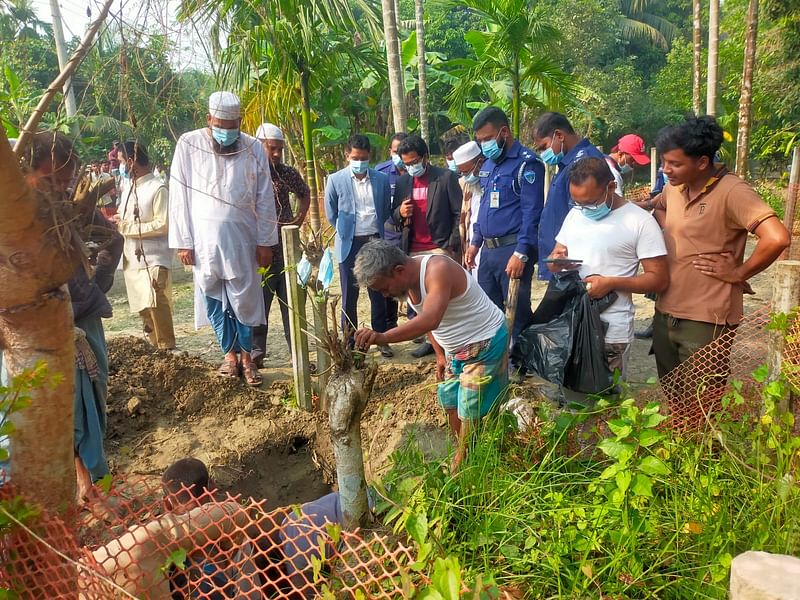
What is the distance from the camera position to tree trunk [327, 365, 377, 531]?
1.89 metres

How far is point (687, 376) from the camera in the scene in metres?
2.88

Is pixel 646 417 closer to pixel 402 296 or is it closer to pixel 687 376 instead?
pixel 687 376

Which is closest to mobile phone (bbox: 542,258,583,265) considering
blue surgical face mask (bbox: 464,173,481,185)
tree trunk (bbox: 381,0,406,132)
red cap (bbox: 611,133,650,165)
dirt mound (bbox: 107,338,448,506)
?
dirt mound (bbox: 107,338,448,506)

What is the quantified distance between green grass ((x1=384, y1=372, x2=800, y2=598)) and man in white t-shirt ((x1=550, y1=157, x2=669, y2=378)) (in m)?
0.68

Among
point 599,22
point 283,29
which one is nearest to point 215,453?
point 283,29

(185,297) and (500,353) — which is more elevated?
(500,353)

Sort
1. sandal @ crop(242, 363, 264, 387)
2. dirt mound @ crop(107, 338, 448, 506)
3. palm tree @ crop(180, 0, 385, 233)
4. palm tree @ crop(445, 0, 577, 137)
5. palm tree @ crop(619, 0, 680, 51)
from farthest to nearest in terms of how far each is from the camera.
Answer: palm tree @ crop(619, 0, 680, 51) < palm tree @ crop(445, 0, 577, 137) < palm tree @ crop(180, 0, 385, 233) < sandal @ crop(242, 363, 264, 387) < dirt mound @ crop(107, 338, 448, 506)

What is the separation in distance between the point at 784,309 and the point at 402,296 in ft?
5.59

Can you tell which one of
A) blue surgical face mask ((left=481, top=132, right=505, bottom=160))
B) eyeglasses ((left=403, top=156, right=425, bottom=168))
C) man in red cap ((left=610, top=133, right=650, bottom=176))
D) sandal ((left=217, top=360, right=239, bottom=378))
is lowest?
sandal ((left=217, top=360, right=239, bottom=378))

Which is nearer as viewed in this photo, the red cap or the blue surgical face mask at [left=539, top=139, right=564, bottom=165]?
the blue surgical face mask at [left=539, top=139, right=564, bottom=165]

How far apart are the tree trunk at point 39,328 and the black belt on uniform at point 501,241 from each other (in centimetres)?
329

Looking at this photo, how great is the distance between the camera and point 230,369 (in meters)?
4.63

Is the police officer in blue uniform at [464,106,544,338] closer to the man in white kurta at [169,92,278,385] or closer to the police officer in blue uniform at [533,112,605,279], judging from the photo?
the police officer in blue uniform at [533,112,605,279]

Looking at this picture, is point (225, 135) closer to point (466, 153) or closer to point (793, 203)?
point (466, 153)
